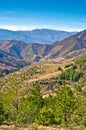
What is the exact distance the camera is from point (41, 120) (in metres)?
71.1

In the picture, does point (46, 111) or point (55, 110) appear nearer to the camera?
point (46, 111)

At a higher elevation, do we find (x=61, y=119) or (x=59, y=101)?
(x=59, y=101)

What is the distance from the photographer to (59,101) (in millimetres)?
75500

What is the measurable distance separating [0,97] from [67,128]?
38.2 metres

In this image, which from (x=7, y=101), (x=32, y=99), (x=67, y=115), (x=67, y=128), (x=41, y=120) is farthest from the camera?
(x=7, y=101)

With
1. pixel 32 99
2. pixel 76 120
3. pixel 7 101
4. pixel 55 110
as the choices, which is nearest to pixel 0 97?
pixel 7 101

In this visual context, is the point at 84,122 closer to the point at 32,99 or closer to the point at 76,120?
the point at 76,120

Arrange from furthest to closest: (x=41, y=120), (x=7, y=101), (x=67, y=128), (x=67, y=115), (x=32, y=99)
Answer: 1. (x=7, y=101)
2. (x=32, y=99)
3. (x=67, y=115)
4. (x=41, y=120)
5. (x=67, y=128)

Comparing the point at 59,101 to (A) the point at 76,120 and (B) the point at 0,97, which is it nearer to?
(A) the point at 76,120

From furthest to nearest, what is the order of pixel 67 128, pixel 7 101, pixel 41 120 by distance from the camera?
pixel 7 101
pixel 41 120
pixel 67 128

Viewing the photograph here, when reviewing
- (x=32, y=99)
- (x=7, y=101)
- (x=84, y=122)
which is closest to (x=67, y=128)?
(x=84, y=122)

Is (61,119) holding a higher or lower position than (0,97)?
lower

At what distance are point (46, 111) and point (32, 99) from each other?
1347 cm

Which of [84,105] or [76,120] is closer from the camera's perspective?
[76,120]
